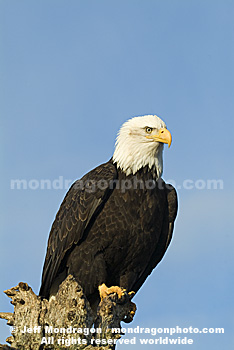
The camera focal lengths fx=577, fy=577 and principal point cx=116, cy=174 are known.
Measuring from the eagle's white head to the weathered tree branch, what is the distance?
2.25 metres

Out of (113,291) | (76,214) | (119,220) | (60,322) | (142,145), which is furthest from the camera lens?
(142,145)

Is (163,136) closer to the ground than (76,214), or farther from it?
farther from it

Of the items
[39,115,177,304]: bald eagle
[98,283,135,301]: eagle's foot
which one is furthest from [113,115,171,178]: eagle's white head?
[98,283,135,301]: eagle's foot

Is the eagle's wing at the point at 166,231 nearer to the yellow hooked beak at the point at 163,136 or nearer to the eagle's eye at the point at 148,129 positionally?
the yellow hooked beak at the point at 163,136

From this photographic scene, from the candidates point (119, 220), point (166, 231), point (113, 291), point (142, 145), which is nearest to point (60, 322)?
point (113, 291)

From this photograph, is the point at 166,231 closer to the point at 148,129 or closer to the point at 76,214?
the point at 76,214

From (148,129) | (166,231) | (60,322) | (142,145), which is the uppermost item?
(148,129)

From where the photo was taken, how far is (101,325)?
262 inches

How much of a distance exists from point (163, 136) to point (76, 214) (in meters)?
1.64

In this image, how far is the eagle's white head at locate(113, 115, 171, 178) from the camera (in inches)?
322

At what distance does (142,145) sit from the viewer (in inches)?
328

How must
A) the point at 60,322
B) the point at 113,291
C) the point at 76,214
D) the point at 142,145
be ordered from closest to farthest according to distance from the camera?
the point at 60,322
the point at 113,291
the point at 76,214
the point at 142,145

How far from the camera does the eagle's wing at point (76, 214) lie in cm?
777

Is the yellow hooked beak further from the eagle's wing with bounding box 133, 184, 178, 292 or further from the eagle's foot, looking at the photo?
the eagle's foot
